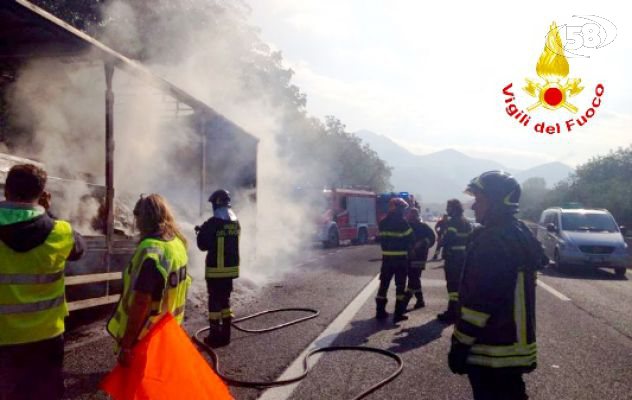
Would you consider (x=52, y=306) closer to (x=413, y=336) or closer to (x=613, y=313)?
(x=413, y=336)

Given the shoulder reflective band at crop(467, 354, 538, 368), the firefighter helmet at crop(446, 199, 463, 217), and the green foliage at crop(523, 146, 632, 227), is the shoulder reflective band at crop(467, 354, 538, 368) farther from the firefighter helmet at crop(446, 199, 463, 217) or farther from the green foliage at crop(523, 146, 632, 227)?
the green foliage at crop(523, 146, 632, 227)

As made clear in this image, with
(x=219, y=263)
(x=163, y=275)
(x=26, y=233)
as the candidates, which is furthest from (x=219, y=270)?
(x=26, y=233)

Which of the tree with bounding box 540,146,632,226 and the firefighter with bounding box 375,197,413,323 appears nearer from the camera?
the firefighter with bounding box 375,197,413,323

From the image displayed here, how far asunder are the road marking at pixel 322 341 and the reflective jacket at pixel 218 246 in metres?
1.32

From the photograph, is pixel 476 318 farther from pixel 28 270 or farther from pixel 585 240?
pixel 585 240

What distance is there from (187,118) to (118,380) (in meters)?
9.00

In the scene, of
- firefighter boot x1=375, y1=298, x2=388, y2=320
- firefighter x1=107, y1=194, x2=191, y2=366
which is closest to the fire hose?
firefighter boot x1=375, y1=298, x2=388, y2=320

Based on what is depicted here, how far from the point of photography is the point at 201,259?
31.1 ft

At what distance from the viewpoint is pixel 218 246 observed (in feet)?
19.4

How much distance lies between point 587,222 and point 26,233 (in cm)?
1534

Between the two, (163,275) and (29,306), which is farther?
(163,275)

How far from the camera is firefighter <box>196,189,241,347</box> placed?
584 centimetres

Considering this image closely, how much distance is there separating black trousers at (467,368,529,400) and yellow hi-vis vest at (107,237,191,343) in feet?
5.76

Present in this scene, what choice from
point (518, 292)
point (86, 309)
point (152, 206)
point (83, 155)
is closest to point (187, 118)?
point (83, 155)
